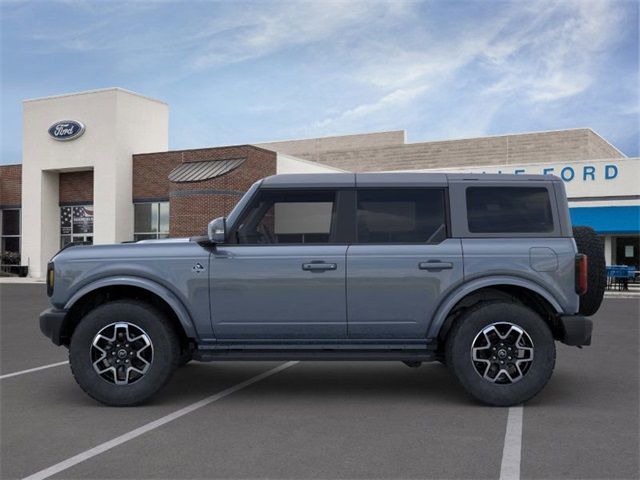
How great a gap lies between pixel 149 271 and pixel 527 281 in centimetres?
340

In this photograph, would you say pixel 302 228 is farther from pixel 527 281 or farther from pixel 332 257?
pixel 527 281

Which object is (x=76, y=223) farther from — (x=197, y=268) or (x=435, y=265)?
(x=435, y=265)

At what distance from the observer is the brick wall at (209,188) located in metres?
34.2

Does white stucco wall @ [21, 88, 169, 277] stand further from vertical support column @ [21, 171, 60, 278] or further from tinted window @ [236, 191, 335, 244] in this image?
tinted window @ [236, 191, 335, 244]

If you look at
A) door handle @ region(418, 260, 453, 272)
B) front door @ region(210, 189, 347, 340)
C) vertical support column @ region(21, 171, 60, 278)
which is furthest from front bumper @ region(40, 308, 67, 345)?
vertical support column @ region(21, 171, 60, 278)

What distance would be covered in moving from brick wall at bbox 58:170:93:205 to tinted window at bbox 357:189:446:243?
36467 mm

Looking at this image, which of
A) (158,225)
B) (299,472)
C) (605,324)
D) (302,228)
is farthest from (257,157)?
(299,472)

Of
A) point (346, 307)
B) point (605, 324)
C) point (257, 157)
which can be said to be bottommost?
point (605, 324)

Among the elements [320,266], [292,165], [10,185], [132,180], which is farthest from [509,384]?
[10,185]

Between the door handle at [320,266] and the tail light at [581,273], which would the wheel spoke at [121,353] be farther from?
the tail light at [581,273]

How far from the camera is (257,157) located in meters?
35.5

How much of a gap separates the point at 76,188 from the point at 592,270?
38.1 metres

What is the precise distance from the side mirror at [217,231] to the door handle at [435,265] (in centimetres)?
177

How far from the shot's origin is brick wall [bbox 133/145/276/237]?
34.2 m
